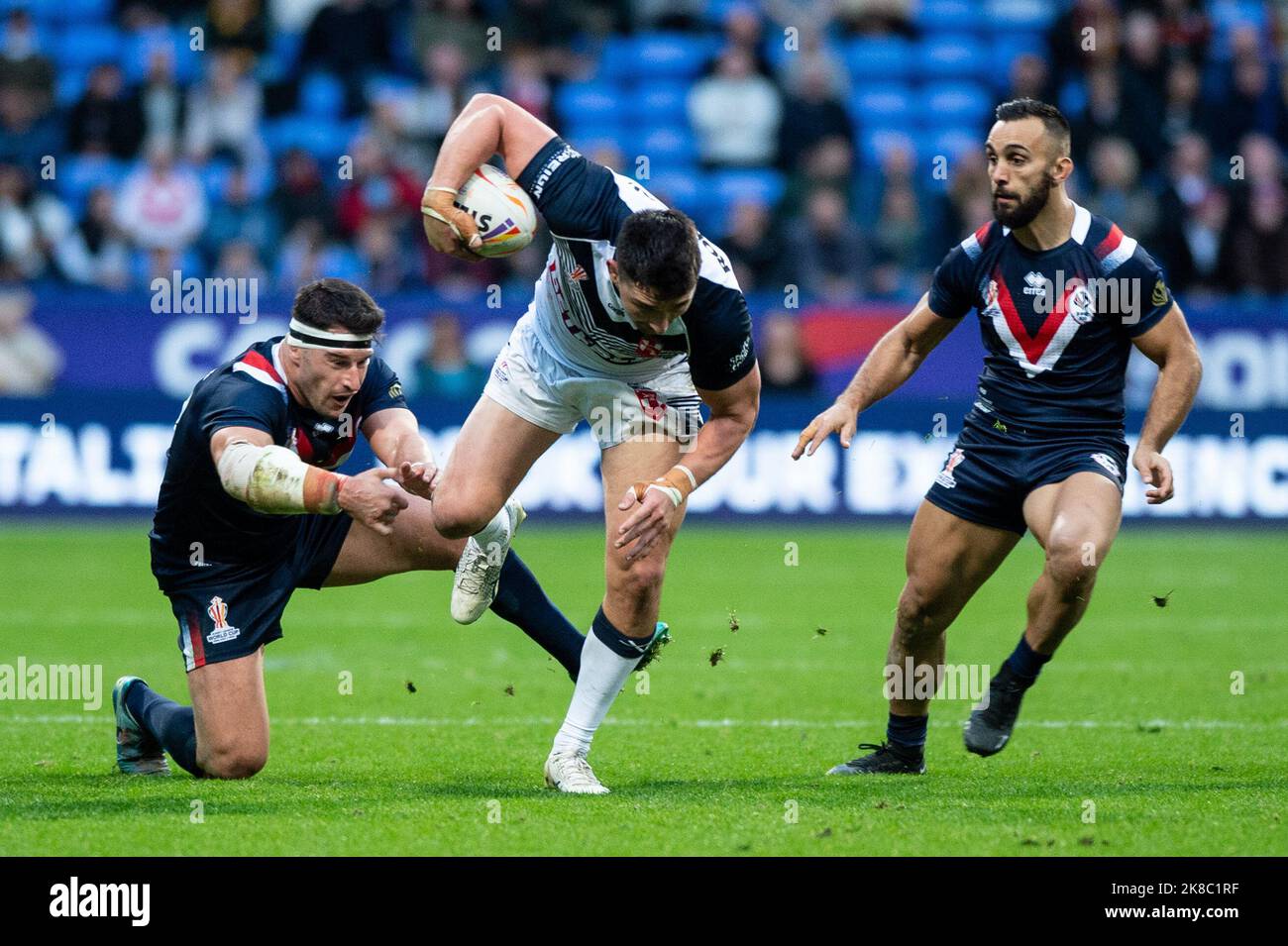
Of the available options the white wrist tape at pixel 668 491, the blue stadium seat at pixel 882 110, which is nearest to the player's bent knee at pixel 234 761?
the white wrist tape at pixel 668 491

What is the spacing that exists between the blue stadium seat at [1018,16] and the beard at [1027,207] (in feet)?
49.4

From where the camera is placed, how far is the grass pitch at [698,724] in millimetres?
5688

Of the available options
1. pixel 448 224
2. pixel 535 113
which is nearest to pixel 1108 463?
pixel 448 224

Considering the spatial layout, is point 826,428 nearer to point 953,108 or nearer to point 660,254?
point 660,254

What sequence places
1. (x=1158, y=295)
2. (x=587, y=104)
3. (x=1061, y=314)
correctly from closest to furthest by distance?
(x=1158, y=295) < (x=1061, y=314) < (x=587, y=104)

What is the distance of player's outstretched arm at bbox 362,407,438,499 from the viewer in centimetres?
648

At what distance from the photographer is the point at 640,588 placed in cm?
654

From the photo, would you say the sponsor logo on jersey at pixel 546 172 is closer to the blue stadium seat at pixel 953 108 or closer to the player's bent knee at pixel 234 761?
the player's bent knee at pixel 234 761

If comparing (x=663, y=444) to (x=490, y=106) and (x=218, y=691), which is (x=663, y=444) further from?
(x=218, y=691)

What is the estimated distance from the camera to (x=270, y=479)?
6117 mm

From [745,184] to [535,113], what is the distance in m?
2.48

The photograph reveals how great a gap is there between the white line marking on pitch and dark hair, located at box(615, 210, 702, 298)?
295 cm

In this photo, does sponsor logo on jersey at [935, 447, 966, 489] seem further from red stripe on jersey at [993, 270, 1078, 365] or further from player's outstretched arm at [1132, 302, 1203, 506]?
player's outstretched arm at [1132, 302, 1203, 506]
